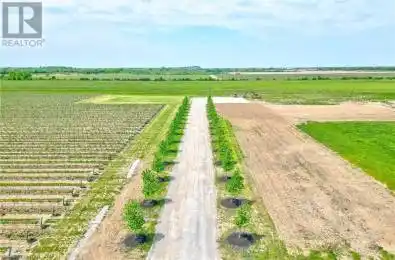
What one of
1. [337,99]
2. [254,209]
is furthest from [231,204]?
[337,99]

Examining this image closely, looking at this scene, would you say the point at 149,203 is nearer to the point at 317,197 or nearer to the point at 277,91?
the point at 317,197

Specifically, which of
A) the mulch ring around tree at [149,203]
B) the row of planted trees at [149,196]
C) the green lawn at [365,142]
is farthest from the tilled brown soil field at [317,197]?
the mulch ring around tree at [149,203]

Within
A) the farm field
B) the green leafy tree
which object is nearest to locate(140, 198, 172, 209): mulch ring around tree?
the green leafy tree

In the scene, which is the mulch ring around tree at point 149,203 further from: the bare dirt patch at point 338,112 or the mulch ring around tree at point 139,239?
the bare dirt patch at point 338,112

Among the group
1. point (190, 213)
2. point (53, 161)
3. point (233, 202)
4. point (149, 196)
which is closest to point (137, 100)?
point (53, 161)

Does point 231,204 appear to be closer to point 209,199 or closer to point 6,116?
point 209,199

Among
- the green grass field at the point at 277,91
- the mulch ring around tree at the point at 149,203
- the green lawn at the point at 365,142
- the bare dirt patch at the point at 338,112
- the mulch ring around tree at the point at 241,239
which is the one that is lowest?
the mulch ring around tree at the point at 241,239
